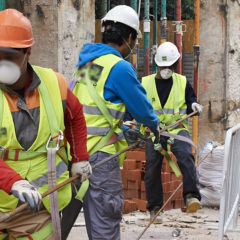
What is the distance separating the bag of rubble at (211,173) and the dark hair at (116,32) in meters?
4.13

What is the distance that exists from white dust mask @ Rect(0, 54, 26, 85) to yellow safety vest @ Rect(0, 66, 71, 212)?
0.15m

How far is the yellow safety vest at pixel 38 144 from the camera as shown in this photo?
3.24 m

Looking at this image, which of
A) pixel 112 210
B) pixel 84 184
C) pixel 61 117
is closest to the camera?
pixel 61 117

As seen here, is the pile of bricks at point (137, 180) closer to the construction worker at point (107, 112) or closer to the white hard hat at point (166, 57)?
the white hard hat at point (166, 57)

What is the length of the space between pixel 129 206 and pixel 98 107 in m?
3.80

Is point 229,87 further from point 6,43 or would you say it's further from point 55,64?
point 6,43

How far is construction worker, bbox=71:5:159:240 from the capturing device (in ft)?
14.3

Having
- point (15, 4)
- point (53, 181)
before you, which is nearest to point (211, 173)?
point (15, 4)

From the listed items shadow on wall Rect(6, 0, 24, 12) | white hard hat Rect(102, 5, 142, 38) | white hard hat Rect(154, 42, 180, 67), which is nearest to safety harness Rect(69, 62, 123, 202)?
white hard hat Rect(102, 5, 142, 38)

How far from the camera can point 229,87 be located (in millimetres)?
9453

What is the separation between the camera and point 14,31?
10.6 feet

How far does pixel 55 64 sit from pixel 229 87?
10.6 ft

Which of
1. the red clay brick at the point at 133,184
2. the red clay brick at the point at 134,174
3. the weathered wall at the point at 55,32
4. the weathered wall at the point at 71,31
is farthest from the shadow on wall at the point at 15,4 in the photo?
the red clay brick at the point at 133,184

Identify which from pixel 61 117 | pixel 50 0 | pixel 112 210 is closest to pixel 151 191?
pixel 50 0
